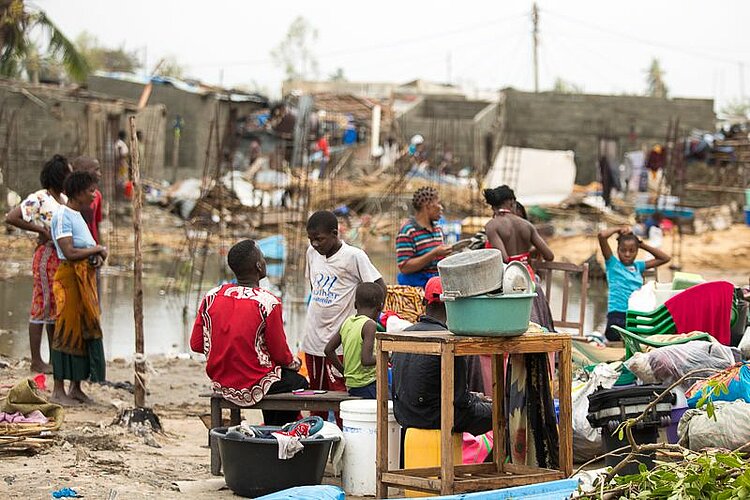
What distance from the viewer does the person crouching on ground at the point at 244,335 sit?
19.8ft

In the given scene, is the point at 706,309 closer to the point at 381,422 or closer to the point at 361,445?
the point at 361,445

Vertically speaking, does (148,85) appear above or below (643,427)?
above

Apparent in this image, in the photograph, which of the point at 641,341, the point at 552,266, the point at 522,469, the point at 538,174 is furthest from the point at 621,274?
the point at 538,174

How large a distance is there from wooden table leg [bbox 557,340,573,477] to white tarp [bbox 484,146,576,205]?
2346 cm

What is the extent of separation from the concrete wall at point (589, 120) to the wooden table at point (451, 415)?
27.6 metres

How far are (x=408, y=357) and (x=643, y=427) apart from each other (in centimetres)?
119

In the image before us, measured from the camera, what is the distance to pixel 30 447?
627 centimetres

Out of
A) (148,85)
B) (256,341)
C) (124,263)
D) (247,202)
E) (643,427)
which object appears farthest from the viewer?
(148,85)

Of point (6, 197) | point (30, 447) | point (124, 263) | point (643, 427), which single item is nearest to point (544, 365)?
point (643, 427)

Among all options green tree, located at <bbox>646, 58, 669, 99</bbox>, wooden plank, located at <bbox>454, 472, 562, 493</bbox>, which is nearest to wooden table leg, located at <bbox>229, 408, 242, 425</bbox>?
wooden plank, located at <bbox>454, 472, 562, 493</bbox>

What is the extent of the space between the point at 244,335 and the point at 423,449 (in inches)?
43.6

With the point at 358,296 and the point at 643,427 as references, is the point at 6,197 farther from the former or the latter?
the point at 643,427

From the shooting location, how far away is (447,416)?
5.06 metres

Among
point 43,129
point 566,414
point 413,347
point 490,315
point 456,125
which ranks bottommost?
point 566,414
